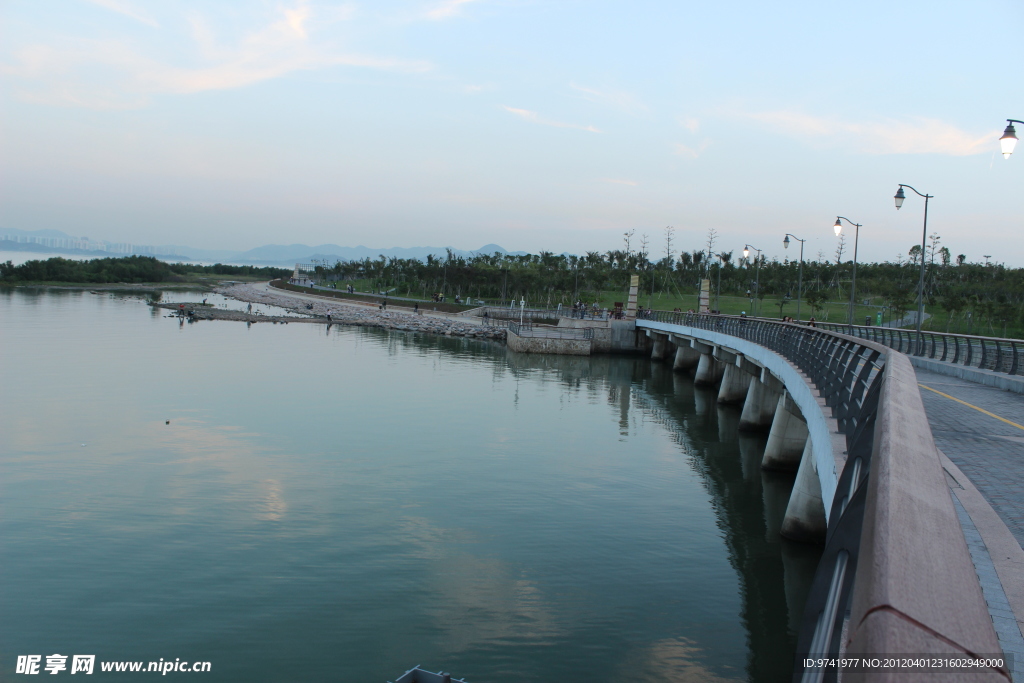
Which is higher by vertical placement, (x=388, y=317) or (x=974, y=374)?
(x=974, y=374)

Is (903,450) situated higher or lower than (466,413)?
higher

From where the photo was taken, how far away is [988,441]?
12.1m

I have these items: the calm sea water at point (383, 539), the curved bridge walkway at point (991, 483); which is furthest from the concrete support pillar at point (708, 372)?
the curved bridge walkway at point (991, 483)

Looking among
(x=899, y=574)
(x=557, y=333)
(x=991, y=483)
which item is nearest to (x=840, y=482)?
(x=991, y=483)

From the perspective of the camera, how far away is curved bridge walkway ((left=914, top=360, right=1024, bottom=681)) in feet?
16.6

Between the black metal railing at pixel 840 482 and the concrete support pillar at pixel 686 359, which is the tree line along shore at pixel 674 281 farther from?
the black metal railing at pixel 840 482

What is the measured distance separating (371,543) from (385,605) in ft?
10.5

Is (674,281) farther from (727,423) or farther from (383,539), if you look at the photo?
(383,539)

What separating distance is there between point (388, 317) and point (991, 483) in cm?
8685

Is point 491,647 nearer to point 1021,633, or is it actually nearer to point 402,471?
point 1021,633

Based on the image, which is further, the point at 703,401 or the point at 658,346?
the point at 658,346

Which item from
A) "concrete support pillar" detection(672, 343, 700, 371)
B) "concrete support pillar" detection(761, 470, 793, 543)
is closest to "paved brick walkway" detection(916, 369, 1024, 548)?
"concrete support pillar" detection(761, 470, 793, 543)

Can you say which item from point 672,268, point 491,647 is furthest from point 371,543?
point 672,268

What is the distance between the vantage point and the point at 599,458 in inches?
1043
